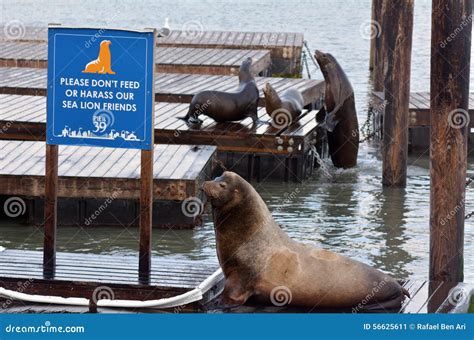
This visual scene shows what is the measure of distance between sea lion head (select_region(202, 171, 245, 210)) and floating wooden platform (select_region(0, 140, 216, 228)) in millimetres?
3283

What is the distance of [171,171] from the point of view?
1106cm

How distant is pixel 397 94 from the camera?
41.0 ft

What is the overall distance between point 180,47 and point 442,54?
1334cm

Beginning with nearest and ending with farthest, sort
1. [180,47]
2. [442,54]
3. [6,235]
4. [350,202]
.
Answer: [442,54]
[6,235]
[350,202]
[180,47]

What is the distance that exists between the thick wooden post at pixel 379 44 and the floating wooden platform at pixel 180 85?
3.03 ft

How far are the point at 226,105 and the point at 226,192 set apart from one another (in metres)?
5.75

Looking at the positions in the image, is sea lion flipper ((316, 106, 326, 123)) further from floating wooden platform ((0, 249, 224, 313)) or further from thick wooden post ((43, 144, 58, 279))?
thick wooden post ((43, 144, 58, 279))

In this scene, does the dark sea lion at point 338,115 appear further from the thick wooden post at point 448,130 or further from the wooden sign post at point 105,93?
the wooden sign post at point 105,93

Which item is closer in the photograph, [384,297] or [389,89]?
[384,297]

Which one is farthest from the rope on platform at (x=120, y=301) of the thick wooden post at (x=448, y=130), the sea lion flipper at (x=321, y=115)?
the sea lion flipper at (x=321, y=115)

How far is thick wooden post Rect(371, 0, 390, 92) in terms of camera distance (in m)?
15.4

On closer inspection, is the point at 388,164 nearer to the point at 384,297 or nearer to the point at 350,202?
the point at 350,202

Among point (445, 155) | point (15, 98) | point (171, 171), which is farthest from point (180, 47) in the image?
point (445, 155)

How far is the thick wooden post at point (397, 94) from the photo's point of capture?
1253 centimetres
